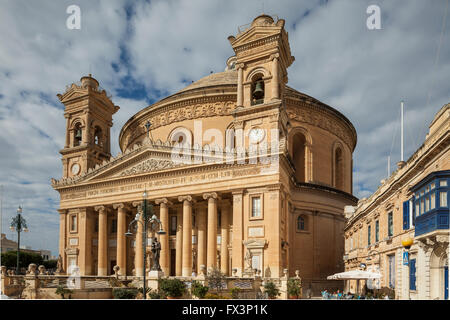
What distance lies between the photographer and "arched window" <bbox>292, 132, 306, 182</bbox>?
44469 millimetres

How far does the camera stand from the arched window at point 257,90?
118 ft

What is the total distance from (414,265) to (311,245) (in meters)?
20.9

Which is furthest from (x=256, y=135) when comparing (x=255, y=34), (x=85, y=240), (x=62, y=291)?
(x=85, y=240)

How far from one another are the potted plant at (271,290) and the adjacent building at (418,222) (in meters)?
7.25

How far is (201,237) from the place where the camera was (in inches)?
1407

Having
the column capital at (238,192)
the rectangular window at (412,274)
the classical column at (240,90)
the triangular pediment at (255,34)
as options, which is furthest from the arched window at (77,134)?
the rectangular window at (412,274)

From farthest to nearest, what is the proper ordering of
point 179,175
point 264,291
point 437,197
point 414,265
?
point 179,175 < point 264,291 < point 414,265 < point 437,197

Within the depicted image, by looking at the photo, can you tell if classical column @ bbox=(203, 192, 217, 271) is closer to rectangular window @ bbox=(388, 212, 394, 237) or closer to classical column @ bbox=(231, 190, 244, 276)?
classical column @ bbox=(231, 190, 244, 276)

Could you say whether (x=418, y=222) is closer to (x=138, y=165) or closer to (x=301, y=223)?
(x=301, y=223)

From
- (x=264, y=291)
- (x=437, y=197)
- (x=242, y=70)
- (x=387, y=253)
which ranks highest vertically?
(x=242, y=70)
